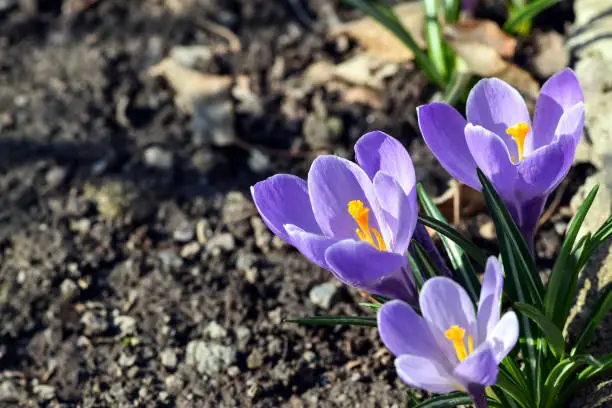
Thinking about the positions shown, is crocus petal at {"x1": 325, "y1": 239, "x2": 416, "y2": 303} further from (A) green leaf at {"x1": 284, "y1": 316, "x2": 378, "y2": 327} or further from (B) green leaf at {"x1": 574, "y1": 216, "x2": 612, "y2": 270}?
(B) green leaf at {"x1": 574, "y1": 216, "x2": 612, "y2": 270}

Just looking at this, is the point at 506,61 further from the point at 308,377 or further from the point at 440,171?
the point at 308,377

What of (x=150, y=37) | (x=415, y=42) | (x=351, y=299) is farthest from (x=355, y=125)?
(x=150, y=37)

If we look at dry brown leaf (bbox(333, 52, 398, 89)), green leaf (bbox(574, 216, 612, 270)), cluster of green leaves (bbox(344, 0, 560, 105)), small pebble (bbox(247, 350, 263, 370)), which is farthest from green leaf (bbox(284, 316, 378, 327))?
dry brown leaf (bbox(333, 52, 398, 89))

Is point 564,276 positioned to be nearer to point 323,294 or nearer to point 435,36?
point 323,294

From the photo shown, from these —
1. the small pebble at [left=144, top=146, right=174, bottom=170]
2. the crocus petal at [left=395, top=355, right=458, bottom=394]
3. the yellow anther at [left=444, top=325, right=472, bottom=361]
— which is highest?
the yellow anther at [left=444, top=325, right=472, bottom=361]

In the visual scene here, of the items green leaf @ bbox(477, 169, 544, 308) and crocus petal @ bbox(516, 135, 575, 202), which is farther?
green leaf @ bbox(477, 169, 544, 308)

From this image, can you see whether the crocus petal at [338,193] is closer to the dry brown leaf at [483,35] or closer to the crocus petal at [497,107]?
the crocus petal at [497,107]
